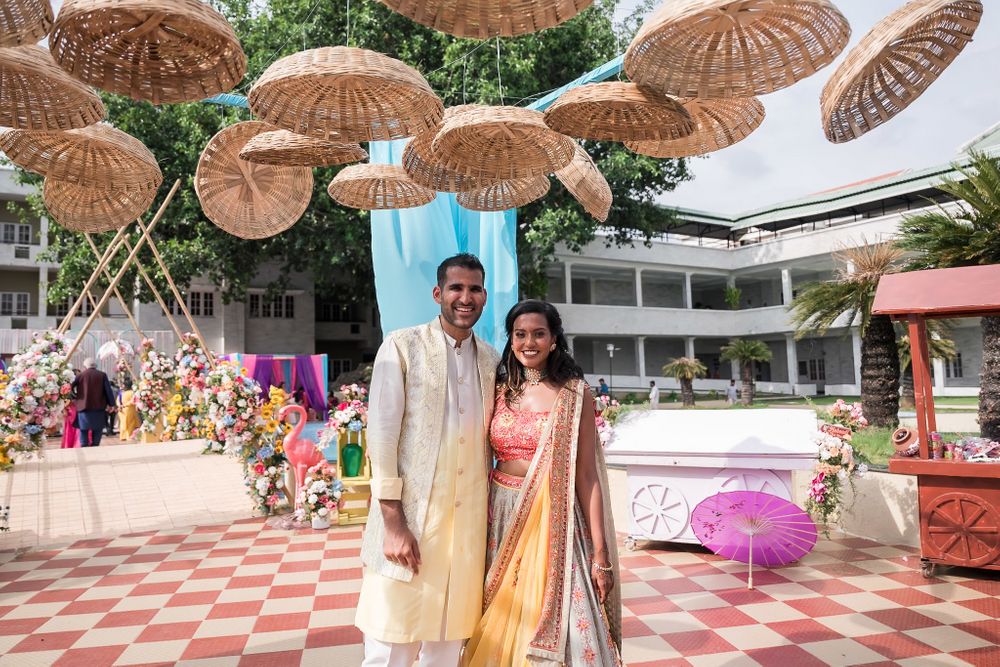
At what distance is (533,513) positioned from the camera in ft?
7.90

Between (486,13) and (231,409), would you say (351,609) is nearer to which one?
(231,409)

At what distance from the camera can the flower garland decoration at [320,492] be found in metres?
5.97

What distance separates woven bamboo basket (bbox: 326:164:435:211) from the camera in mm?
3311

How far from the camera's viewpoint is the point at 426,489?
2.27 meters

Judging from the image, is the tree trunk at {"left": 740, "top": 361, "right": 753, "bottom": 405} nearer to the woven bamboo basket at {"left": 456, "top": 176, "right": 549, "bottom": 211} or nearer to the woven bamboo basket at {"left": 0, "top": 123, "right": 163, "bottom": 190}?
the woven bamboo basket at {"left": 456, "top": 176, "right": 549, "bottom": 211}

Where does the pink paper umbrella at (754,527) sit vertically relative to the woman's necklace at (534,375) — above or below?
below

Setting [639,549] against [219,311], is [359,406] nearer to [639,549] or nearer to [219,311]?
[639,549]

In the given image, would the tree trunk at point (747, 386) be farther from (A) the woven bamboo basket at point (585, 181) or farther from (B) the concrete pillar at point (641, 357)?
(A) the woven bamboo basket at point (585, 181)

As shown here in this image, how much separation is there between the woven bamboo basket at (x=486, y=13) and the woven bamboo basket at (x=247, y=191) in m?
1.43

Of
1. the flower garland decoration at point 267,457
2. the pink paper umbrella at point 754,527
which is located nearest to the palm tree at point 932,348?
the pink paper umbrella at point 754,527

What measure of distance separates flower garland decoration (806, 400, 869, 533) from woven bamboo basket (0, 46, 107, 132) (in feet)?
15.5

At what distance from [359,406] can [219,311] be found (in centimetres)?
1640

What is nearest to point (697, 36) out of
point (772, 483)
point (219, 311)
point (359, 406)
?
point (772, 483)

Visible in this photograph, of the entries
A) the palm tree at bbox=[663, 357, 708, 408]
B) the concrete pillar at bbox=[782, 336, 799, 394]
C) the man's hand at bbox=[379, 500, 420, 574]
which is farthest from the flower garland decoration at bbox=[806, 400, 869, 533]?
the concrete pillar at bbox=[782, 336, 799, 394]
